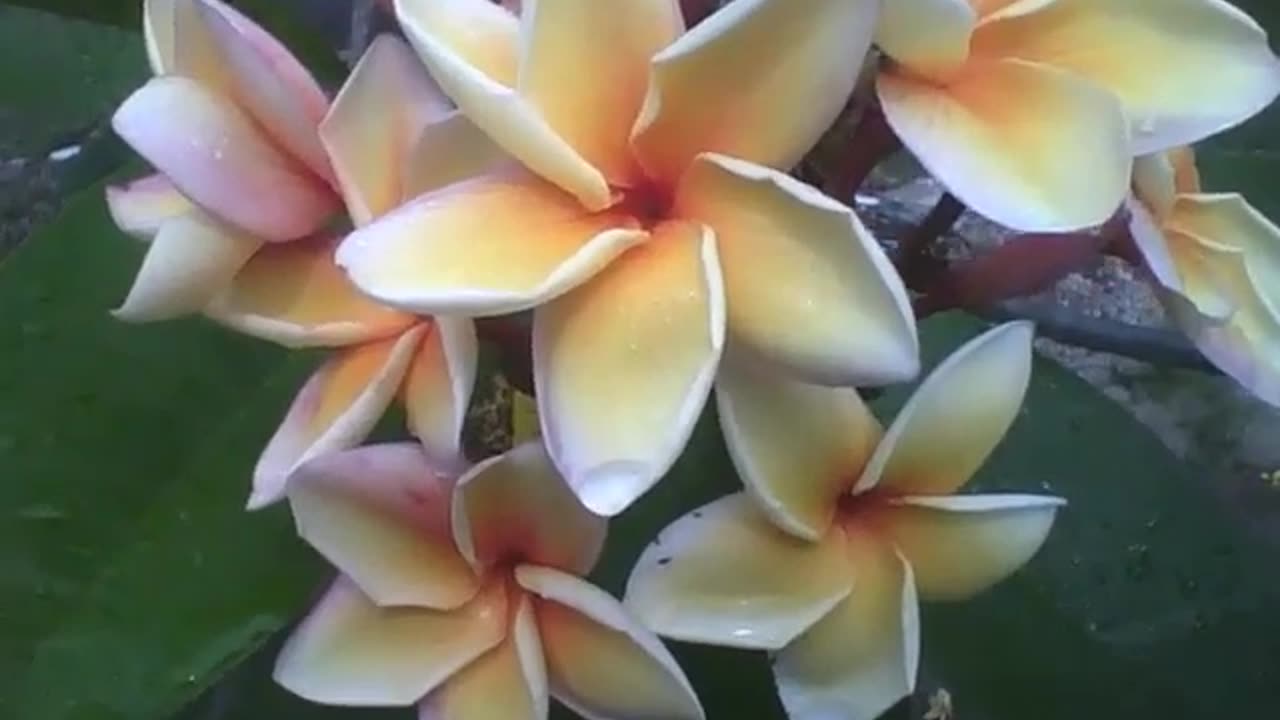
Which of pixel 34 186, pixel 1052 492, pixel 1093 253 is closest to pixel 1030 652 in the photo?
pixel 1052 492

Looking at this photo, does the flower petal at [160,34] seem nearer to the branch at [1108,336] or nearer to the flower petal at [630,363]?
the flower petal at [630,363]

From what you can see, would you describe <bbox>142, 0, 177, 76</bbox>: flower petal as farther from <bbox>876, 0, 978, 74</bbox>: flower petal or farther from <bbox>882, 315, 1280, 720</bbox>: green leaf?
<bbox>882, 315, 1280, 720</bbox>: green leaf

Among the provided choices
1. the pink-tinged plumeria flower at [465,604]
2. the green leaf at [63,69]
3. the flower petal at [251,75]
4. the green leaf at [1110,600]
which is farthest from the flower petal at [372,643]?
the green leaf at [63,69]

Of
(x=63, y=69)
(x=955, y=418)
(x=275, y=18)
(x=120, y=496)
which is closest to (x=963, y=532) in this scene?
(x=955, y=418)

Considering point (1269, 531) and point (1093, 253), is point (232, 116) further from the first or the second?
point (1269, 531)

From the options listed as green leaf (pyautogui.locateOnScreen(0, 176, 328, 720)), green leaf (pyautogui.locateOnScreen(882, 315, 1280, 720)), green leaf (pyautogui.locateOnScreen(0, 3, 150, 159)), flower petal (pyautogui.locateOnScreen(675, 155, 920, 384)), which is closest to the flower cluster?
flower petal (pyautogui.locateOnScreen(675, 155, 920, 384))

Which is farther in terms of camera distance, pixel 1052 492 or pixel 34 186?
pixel 34 186
